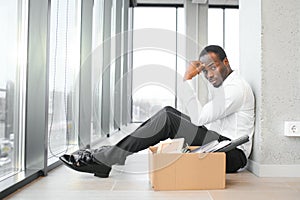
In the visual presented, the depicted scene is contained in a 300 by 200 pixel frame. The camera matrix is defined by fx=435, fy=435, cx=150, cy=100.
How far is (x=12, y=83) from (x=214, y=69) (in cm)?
109

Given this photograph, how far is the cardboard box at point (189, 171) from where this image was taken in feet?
6.43

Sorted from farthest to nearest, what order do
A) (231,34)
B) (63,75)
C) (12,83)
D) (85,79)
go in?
(231,34) → (85,79) → (63,75) → (12,83)

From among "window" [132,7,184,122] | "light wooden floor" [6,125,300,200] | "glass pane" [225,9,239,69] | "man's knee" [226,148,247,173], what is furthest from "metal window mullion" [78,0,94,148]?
"glass pane" [225,9,239,69]

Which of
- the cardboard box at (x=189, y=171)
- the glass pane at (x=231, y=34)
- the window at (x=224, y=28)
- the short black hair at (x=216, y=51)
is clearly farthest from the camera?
the window at (x=224, y=28)

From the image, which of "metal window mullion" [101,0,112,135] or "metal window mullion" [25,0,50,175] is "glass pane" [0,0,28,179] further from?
"metal window mullion" [101,0,112,135]

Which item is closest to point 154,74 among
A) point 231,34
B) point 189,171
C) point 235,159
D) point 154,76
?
point 154,76

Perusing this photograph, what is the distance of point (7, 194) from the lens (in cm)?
175

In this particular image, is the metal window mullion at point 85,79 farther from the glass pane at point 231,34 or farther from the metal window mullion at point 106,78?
the glass pane at point 231,34

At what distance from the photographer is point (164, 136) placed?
229 centimetres

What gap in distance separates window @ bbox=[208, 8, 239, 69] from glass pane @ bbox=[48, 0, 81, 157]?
4.50m

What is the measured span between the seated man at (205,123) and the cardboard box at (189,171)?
0.93 ft

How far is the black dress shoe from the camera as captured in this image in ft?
7.30

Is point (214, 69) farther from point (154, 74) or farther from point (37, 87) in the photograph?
point (37, 87)

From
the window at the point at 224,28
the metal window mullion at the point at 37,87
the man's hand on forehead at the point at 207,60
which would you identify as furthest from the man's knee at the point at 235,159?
the window at the point at 224,28
